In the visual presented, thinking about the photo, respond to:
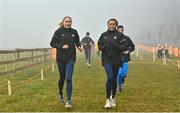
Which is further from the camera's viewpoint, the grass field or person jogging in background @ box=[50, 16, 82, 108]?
person jogging in background @ box=[50, 16, 82, 108]

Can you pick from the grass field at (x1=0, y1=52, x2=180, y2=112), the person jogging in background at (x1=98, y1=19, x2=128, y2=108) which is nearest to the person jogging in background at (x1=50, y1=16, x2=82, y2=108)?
the person jogging in background at (x1=98, y1=19, x2=128, y2=108)

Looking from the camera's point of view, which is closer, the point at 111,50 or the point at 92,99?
the point at 111,50

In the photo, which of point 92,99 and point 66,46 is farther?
point 92,99

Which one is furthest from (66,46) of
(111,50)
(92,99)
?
(92,99)

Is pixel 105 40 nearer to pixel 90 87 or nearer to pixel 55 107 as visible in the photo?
pixel 55 107

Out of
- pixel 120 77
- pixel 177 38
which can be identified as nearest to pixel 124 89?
pixel 120 77

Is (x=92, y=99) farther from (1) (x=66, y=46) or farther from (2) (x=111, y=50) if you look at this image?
(1) (x=66, y=46)

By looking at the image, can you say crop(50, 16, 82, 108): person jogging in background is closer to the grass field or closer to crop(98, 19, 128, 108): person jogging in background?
crop(98, 19, 128, 108): person jogging in background

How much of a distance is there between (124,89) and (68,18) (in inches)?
161

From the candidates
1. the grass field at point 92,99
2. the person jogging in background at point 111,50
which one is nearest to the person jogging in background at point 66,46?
the person jogging in background at point 111,50

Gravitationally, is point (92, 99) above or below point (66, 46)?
below

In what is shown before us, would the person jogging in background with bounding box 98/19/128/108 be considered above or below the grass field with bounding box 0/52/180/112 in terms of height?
above

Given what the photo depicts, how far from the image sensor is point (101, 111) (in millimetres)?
7797

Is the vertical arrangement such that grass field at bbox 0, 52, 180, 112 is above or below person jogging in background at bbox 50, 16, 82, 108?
below
